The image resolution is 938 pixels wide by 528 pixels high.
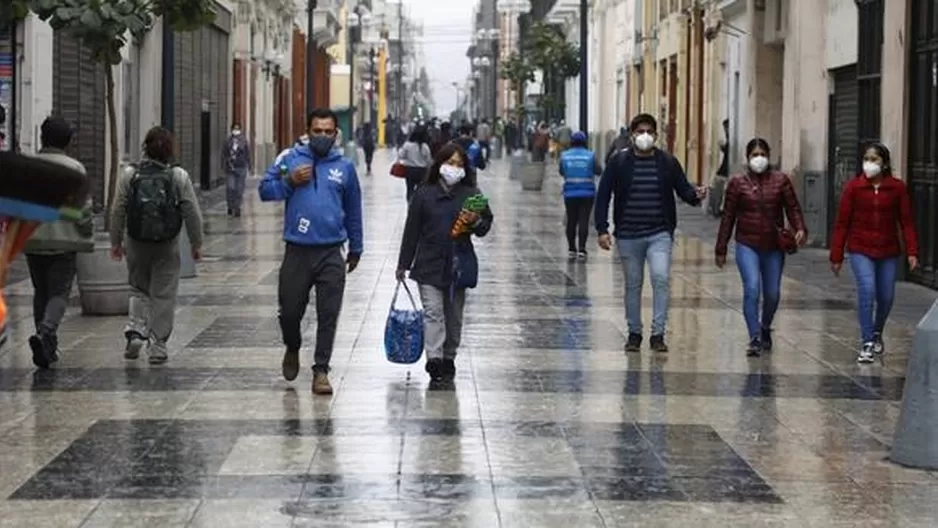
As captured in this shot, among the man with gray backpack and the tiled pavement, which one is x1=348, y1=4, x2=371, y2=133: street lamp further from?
the man with gray backpack

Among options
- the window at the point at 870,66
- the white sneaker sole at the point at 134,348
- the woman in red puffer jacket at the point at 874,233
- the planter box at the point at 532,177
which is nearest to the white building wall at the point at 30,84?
the window at the point at 870,66

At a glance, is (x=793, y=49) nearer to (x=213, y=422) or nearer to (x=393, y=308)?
(x=393, y=308)

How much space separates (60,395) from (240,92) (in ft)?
133

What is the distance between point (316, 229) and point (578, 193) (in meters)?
12.8

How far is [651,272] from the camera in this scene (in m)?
14.2

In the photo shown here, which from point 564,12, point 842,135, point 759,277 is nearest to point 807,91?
point 842,135

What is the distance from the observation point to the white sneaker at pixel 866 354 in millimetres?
13523

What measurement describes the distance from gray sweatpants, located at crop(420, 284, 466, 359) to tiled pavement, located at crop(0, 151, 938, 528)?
0.89 ft

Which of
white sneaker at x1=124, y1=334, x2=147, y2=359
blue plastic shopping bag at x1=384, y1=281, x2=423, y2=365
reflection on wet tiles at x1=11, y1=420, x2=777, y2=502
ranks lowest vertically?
reflection on wet tiles at x1=11, y1=420, x2=777, y2=502

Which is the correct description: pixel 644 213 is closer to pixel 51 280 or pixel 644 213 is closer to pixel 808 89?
pixel 51 280

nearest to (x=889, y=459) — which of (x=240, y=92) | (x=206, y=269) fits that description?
(x=206, y=269)

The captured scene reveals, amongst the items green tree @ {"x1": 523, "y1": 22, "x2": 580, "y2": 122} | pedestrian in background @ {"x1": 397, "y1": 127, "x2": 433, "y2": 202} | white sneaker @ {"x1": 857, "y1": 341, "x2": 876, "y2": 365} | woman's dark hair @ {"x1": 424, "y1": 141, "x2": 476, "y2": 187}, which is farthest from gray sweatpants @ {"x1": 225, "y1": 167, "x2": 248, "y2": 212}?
green tree @ {"x1": 523, "y1": 22, "x2": 580, "y2": 122}

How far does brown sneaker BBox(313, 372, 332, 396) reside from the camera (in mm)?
11656

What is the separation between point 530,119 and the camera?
3900 inches
